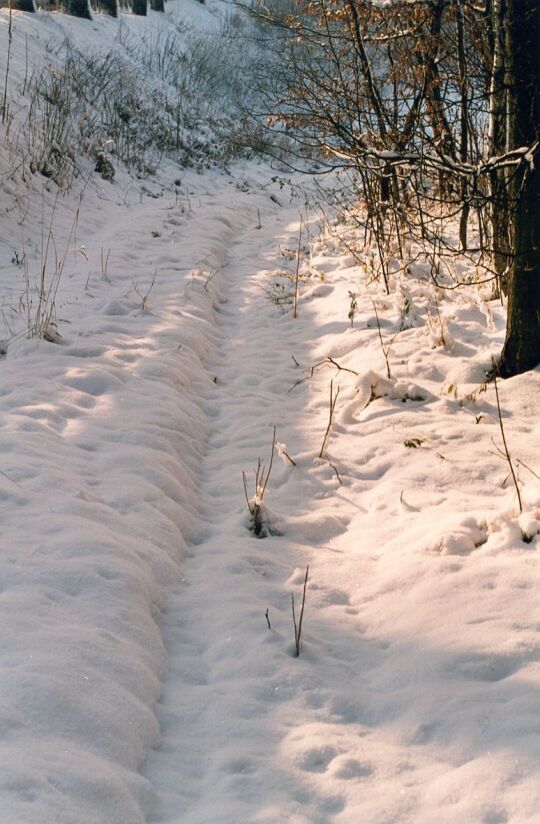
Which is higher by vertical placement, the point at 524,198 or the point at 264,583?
the point at 524,198

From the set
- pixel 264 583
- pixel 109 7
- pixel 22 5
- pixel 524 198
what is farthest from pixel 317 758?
pixel 109 7

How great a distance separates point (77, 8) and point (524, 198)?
1538 cm

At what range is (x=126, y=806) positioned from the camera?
73.0 inches

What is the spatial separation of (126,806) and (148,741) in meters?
0.32

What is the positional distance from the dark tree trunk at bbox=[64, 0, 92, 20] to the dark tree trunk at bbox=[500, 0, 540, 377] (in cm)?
1491

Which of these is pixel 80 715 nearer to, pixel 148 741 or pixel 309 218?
→ pixel 148 741

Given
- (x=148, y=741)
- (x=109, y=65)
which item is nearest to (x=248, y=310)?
(x=148, y=741)

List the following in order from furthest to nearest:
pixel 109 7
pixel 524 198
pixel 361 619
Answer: pixel 109 7
pixel 524 198
pixel 361 619

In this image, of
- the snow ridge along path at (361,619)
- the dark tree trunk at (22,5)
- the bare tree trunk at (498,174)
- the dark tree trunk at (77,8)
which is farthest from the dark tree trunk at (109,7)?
the snow ridge along path at (361,619)

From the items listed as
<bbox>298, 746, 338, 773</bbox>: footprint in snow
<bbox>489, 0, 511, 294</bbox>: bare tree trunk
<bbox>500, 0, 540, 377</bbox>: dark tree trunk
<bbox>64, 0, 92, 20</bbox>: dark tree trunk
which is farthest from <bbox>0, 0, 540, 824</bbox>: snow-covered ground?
<bbox>64, 0, 92, 20</bbox>: dark tree trunk

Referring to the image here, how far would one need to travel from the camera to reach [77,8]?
16297mm

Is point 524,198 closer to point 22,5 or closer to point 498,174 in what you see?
point 498,174

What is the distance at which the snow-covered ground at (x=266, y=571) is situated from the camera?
198cm

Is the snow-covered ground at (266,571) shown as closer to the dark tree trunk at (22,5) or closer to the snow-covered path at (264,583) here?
the snow-covered path at (264,583)
